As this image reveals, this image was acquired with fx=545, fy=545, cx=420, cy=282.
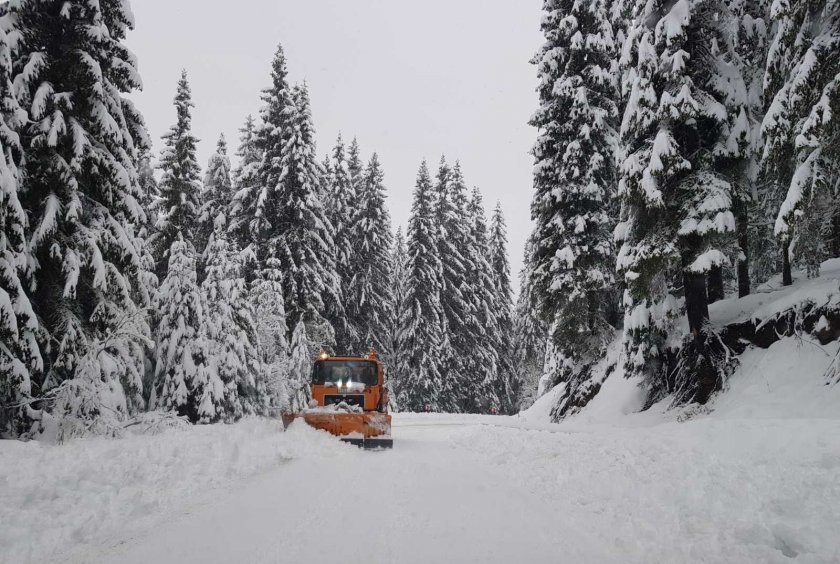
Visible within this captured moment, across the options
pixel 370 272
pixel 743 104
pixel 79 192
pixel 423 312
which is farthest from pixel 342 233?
pixel 743 104

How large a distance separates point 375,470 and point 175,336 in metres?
11.5

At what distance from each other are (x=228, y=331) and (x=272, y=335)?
4.14m

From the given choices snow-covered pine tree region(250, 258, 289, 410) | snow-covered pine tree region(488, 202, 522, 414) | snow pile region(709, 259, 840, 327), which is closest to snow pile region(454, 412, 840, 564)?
snow pile region(709, 259, 840, 327)

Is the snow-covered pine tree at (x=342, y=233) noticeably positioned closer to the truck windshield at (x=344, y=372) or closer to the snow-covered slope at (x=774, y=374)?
the truck windshield at (x=344, y=372)

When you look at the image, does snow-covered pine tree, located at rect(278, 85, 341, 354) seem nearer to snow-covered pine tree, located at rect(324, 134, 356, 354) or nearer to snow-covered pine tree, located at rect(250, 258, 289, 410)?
snow-covered pine tree, located at rect(250, 258, 289, 410)

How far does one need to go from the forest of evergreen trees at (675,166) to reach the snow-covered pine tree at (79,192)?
12168 millimetres

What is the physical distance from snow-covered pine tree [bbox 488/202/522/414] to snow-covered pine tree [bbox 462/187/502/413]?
1.41 ft

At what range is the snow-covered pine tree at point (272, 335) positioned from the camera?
75.9ft

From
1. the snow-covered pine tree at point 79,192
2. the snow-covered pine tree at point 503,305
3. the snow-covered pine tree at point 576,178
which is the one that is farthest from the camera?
the snow-covered pine tree at point 503,305

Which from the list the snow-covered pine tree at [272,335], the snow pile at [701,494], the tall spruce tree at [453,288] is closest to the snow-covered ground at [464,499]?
the snow pile at [701,494]

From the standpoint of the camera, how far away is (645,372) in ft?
48.4

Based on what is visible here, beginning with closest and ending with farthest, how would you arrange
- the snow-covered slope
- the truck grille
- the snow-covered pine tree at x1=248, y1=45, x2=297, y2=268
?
the snow-covered slope, the truck grille, the snow-covered pine tree at x1=248, y1=45, x2=297, y2=268

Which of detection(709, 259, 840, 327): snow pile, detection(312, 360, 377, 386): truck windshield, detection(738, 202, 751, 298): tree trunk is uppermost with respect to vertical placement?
detection(738, 202, 751, 298): tree trunk

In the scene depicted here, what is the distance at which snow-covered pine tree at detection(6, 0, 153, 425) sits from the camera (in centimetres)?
1192
